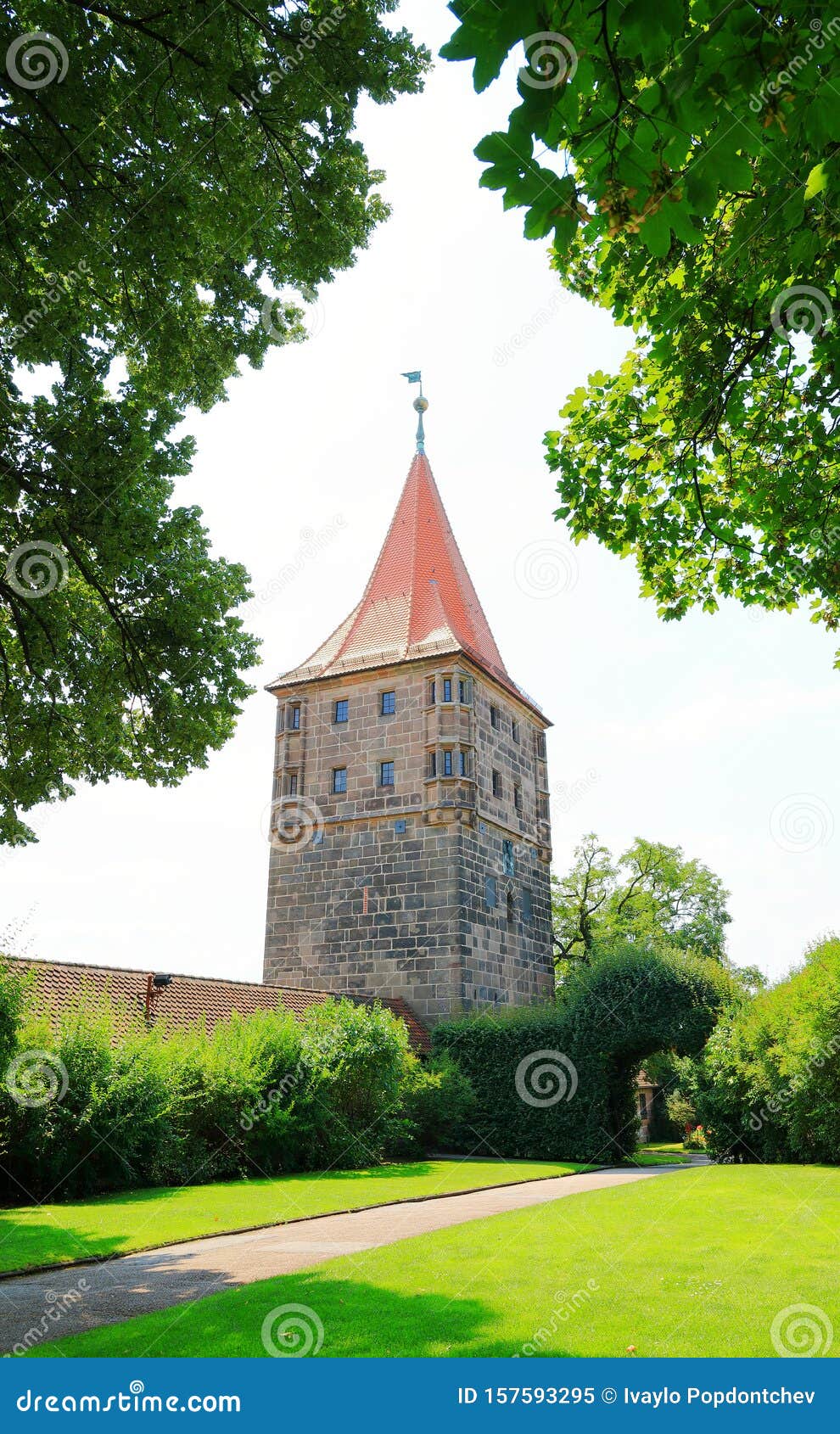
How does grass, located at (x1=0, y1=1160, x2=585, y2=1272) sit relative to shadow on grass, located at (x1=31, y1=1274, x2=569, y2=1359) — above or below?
below

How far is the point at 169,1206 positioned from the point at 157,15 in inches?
477

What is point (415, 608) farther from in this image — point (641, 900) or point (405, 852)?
point (641, 900)

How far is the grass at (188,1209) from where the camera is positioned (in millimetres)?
8984

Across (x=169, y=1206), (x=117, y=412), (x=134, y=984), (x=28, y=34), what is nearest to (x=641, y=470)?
(x=117, y=412)

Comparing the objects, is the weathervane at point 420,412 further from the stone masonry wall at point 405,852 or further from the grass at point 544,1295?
the grass at point 544,1295

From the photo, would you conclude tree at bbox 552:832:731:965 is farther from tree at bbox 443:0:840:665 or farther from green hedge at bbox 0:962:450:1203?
tree at bbox 443:0:840:665

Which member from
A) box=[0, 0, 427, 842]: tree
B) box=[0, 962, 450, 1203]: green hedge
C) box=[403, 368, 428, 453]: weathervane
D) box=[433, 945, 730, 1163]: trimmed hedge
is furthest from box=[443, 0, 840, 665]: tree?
box=[403, 368, 428, 453]: weathervane

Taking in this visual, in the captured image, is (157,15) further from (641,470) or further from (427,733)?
(427,733)

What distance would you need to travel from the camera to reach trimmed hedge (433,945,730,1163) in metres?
22.6

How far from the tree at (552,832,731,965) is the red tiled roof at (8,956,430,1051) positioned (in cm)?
2295

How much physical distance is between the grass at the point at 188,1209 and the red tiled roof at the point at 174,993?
3.90 meters

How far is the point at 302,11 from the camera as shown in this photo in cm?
789

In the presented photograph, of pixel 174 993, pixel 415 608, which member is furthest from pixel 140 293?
pixel 415 608

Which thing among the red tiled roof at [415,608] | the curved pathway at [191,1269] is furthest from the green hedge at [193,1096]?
the red tiled roof at [415,608]
